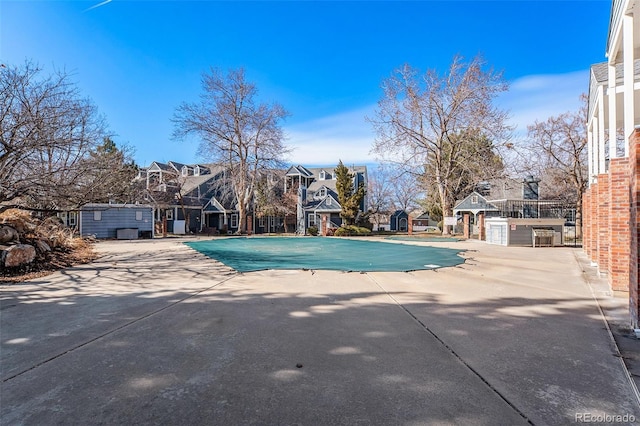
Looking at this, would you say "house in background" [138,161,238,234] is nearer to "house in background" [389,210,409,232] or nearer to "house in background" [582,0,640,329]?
"house in background" [389,210,409,232]

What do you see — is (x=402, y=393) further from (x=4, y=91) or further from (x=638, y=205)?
(x=4, y=91)

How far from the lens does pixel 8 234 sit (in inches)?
325

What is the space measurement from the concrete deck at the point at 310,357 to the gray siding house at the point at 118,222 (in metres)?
18.3

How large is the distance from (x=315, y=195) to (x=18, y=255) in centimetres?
2663

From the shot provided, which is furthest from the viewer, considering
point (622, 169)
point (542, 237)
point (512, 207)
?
point (512, 207)

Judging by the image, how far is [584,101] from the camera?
960 inches

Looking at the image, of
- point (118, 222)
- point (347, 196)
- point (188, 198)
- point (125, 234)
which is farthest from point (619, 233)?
point (188, 198)

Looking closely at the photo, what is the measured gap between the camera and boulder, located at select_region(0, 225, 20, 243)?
26.6 feet

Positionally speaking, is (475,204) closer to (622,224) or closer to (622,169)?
(622,169)

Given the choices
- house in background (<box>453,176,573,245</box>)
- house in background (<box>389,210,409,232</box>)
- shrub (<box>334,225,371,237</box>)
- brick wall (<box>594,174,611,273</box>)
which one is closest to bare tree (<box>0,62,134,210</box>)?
brick wall (<box>594,174,611,273</box>)

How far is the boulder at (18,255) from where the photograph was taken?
24.9 feet

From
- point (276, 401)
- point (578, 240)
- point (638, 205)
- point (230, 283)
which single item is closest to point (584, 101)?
point (578, 240)

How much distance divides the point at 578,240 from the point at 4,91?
28.1 metres

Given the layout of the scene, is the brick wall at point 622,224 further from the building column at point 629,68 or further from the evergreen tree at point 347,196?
the evergreen tree at point 347,196
